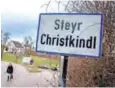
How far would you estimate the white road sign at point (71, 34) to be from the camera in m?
1.01

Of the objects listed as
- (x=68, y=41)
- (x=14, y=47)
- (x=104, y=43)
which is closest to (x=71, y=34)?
(x=68, y=41)

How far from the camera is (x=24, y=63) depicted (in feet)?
5.94

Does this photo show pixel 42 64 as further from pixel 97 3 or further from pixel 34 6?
pixel 97 3

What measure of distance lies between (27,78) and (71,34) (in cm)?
88

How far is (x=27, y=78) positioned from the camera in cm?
184

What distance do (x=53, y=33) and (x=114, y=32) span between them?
0.74 metres

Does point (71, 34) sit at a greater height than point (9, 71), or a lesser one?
greater

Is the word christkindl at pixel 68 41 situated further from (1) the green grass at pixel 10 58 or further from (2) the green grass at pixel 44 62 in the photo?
(1) the green grass at pixel 10 58

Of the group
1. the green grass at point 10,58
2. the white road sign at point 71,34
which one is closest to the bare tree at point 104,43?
the green grass at point 10,58

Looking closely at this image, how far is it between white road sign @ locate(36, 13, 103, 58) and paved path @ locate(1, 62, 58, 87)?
736 millimetres

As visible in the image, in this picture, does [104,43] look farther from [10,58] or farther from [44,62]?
[10,58]

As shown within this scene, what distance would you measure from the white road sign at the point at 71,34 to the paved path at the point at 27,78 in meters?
0.74

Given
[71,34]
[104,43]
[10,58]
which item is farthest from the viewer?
[10,58]

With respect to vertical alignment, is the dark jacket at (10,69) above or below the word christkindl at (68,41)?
below
